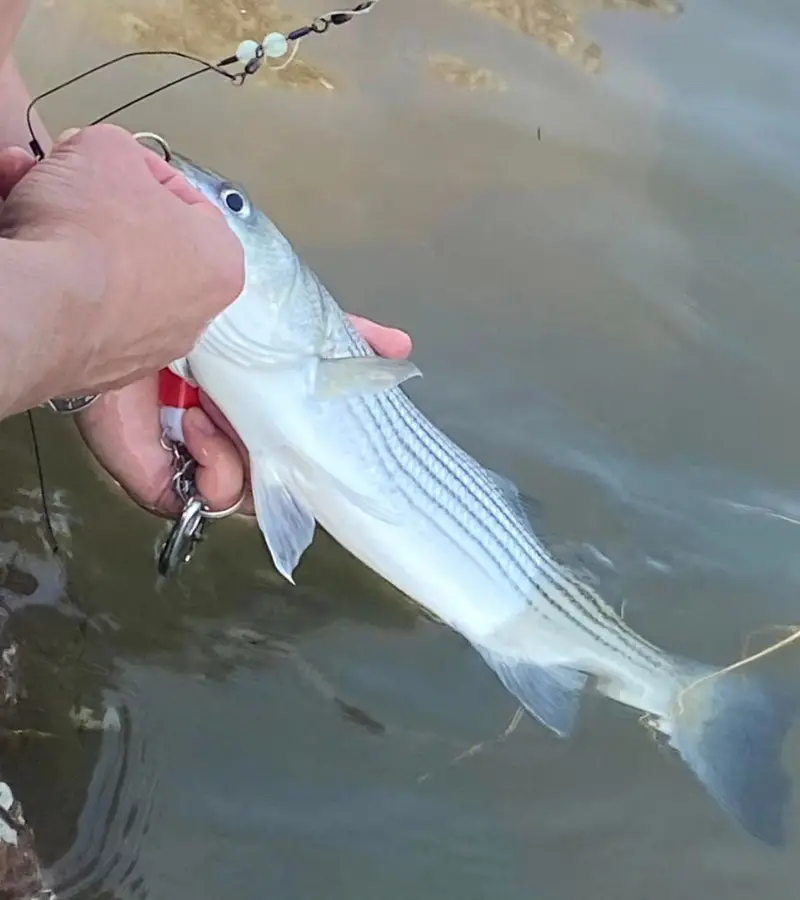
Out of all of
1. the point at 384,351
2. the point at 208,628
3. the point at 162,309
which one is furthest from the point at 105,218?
the point at 208,628

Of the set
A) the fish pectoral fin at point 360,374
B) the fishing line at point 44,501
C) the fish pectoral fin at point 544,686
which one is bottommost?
the fishing line at point 44,501

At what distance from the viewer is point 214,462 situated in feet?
8.93

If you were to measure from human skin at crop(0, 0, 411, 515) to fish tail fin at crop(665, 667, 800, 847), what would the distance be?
44.9 inches

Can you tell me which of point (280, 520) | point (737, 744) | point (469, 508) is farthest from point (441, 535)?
point (737, 744)

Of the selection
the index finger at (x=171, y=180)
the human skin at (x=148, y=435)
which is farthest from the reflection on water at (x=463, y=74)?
the index finger at (x=171, y=180)

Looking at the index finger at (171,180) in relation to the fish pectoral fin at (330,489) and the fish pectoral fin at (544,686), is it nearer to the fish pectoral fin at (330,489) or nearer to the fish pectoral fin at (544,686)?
→ the fish pectoral fin at (330,489)

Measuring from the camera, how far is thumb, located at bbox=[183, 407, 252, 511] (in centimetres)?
272

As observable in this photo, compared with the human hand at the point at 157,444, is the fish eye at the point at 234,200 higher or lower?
higher

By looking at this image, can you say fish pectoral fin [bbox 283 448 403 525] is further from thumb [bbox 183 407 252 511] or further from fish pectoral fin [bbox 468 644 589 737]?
fish pectoral fin [bbox 468 644 589 737]

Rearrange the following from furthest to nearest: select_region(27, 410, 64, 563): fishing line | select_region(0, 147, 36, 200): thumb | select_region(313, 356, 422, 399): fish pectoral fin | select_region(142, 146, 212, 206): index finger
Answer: select_region(27, 410, 64, 563): fishing line, select_region(313, 356, 422, 399): fish pectoral fin, select_region(0, 147, 36, 200): thumb, select_region(142, 146, 212, 206): index finger

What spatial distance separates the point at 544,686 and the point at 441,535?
0.44m

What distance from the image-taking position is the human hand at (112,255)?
6.19 feet

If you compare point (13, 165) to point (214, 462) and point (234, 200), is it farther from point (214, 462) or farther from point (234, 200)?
point (214, 462)

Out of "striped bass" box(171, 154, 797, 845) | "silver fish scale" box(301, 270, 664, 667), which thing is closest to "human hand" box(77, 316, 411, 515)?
"striped bass" box(171, 154, 797, 845)
